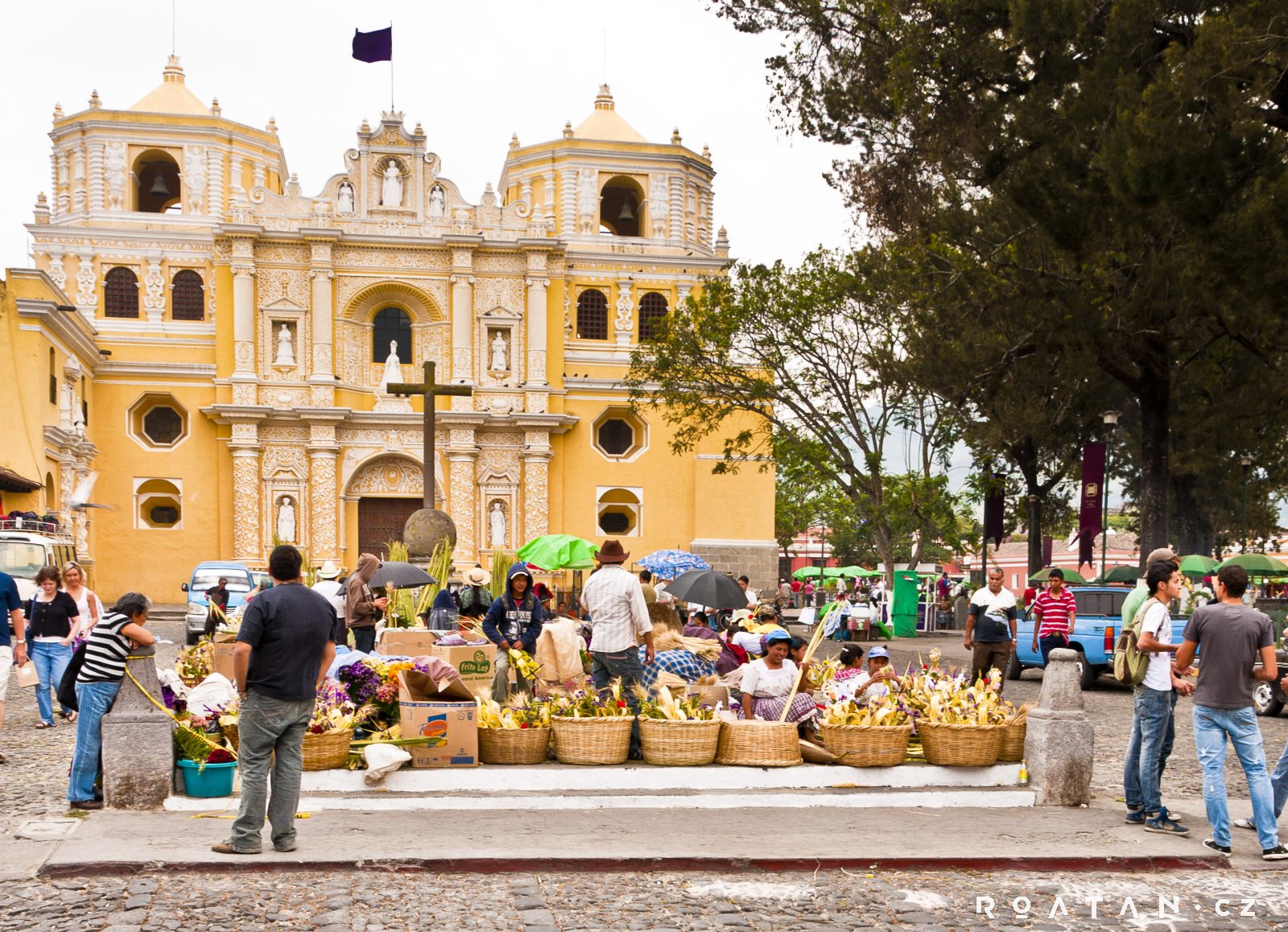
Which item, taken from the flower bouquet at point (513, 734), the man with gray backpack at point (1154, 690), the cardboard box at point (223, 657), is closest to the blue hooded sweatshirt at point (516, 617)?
the flower bouquet at point (513, 734)

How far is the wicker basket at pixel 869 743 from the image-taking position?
9.41 meters

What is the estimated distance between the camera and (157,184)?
40.9 m

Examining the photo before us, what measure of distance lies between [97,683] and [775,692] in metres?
4.66

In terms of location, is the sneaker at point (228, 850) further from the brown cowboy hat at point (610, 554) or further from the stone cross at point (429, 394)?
the stone cross at point (429, 394)

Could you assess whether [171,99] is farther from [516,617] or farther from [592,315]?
[516,617]

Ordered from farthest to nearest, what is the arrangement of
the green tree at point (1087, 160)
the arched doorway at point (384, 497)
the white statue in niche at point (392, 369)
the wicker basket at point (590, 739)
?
the arched doorway at point (384, 497) < the white statue in niche at point (392, 369) < the green tree at point (1087, 160) < the wicker basket at point (590, 739)

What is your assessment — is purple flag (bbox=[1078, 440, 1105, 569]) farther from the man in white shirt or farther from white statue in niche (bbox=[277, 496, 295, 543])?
white statue in niche (bbox=[277, 496, 295, 543])

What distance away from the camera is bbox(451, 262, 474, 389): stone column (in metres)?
39.3

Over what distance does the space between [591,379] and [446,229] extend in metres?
6.02

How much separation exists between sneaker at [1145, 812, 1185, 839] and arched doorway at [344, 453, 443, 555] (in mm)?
32469

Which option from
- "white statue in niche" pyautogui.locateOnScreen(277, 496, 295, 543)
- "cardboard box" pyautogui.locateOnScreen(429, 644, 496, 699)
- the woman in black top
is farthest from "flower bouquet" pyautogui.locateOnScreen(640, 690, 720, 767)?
"white statue in niche" pyautogui.locateOnScreen(277, 496, 295, 543)

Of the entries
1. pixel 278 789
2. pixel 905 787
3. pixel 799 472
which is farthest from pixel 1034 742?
pixel 799 472

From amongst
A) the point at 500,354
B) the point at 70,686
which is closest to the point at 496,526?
the point at 500,354

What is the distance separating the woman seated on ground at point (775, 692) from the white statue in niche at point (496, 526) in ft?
96.2
